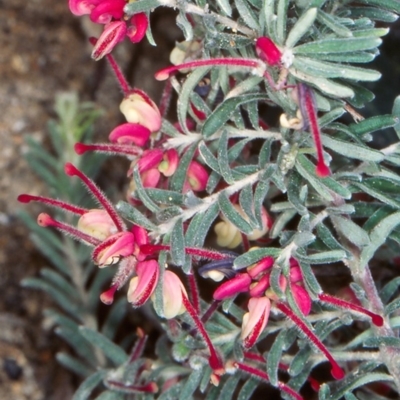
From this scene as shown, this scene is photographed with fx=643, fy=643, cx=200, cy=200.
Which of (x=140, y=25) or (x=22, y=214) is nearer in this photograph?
(x=140, y=25)

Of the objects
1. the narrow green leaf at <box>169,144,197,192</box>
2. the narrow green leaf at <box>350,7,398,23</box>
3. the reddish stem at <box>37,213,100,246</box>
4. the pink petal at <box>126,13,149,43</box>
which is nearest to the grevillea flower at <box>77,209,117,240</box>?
the reddish stem at <box>37,213,100,246</box>

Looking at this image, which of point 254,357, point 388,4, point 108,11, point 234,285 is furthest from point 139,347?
point 388,4

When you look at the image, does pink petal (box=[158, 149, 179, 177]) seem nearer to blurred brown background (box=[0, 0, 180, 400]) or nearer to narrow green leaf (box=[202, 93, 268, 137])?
narrow green leaf (box=[202, 93, 268, 137])

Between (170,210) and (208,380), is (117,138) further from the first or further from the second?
(208,380)

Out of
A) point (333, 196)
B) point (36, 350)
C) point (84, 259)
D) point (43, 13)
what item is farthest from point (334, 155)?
point (43, 13)

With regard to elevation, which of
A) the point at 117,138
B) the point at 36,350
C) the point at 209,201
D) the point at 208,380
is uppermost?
the point at 117,138

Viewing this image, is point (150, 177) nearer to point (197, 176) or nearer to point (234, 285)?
point (197, 176)
